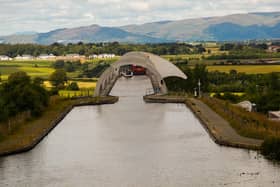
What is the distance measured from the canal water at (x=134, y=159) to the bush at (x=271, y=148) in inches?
9.7

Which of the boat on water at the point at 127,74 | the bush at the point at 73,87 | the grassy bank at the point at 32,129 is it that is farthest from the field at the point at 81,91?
the boat on water at the point at 127,74

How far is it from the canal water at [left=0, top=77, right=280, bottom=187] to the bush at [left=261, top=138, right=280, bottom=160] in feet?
0.80

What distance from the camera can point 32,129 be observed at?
22.2 metres

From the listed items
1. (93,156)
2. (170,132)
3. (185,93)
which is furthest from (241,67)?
(93,156)

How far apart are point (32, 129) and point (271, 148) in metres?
8.31

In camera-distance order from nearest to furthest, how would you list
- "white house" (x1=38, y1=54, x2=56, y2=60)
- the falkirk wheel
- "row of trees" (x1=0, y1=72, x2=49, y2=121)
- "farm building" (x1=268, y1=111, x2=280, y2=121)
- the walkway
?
the walkway, "farm building" (x1=268, y1=111, x2=280, y2=121), "row of trees" (x1=0, y1=72, x2=49, y2=121), the falkirk wheel, "white house" (x1=38, y1=54, x2=56, y2=60)

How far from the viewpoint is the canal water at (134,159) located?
1489 centimetres

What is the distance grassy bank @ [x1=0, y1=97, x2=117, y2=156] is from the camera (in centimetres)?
1880

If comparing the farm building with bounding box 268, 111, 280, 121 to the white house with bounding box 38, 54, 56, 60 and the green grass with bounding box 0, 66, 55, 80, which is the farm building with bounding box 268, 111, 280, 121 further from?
the white house with bounding box 38, 54, 56, 60

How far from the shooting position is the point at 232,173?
1536 cm

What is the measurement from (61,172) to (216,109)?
11975 mm

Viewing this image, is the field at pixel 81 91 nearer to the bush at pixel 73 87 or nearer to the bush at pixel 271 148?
the bush at pixel 73 87

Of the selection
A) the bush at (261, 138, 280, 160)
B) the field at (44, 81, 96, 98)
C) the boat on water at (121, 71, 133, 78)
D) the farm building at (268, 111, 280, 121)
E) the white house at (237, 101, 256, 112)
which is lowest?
the boat on water at (121, 71, 133, 78)

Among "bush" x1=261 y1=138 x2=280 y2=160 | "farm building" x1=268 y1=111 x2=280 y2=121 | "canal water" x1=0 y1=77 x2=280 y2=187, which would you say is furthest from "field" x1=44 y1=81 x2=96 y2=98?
"bush" x1=261 y1=138 x2=280 y2=160
